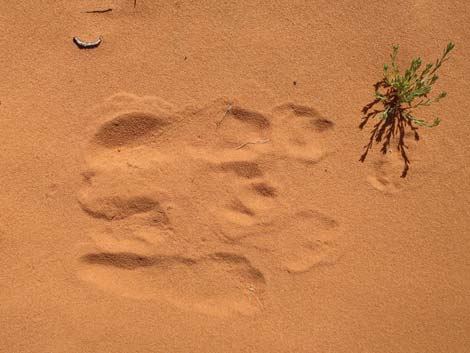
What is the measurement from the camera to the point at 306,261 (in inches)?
78.2

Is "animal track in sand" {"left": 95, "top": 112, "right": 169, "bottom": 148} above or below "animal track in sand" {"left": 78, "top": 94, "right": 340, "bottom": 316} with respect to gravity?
above

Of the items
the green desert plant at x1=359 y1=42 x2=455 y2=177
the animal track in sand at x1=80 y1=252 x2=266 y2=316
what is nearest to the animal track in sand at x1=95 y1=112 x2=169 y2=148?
the animal track in sand at x1=80 y1=252 x2=266 y2=316

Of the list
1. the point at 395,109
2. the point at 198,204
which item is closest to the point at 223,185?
the point at 198,204

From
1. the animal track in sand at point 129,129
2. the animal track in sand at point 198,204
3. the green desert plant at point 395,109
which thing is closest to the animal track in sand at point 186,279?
the animal track in sand at point 198,204


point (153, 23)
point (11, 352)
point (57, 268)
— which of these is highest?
point (153, 23)

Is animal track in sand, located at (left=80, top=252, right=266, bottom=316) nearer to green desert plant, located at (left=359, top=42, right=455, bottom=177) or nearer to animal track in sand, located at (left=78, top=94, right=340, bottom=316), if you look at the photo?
animal track in sand, located at (left=78, top=94, right=340, bottom=316)

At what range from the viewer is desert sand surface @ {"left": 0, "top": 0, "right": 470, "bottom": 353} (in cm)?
195

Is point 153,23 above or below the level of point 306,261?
above

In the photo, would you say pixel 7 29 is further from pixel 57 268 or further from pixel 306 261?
pixel 306 261

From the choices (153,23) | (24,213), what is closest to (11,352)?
(24,213)

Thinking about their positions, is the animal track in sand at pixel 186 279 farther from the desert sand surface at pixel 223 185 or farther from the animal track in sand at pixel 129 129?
the animal track in sand at pixel 129 129

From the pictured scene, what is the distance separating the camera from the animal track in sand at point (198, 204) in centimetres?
196

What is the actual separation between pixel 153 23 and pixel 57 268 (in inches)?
55.6

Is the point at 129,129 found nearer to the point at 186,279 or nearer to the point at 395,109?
the point at 186,279
